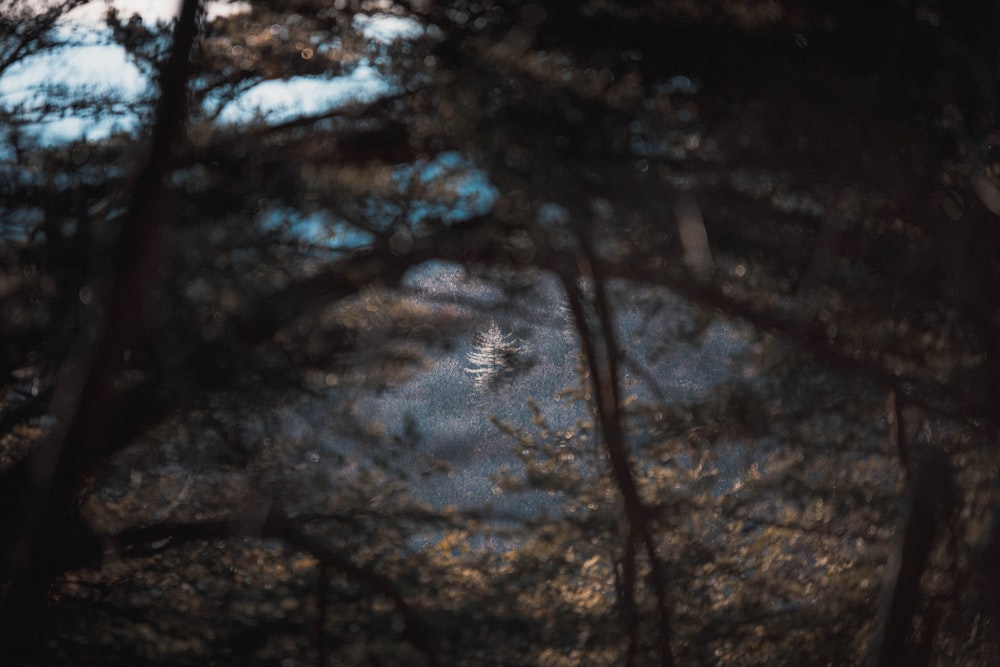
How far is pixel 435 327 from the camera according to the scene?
1205 mm

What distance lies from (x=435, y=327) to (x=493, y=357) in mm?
93

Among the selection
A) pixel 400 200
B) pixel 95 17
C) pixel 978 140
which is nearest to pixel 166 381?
pixel 400 200

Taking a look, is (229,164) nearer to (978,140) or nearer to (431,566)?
(431,566)

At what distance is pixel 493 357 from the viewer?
1234mm

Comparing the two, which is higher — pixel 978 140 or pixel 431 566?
pixel 978 140

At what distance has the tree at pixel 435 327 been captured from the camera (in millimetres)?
1168

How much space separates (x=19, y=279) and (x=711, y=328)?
0.96m

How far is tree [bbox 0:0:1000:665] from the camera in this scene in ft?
3.83

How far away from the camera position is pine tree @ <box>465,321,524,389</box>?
Result: 1.23m

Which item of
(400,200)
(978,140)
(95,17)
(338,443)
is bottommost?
(338,443)

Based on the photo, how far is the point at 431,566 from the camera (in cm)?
125

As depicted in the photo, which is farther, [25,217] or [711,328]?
[711,328]

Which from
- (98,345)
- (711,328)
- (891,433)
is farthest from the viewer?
(891,433)

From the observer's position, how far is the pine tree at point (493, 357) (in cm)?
123
